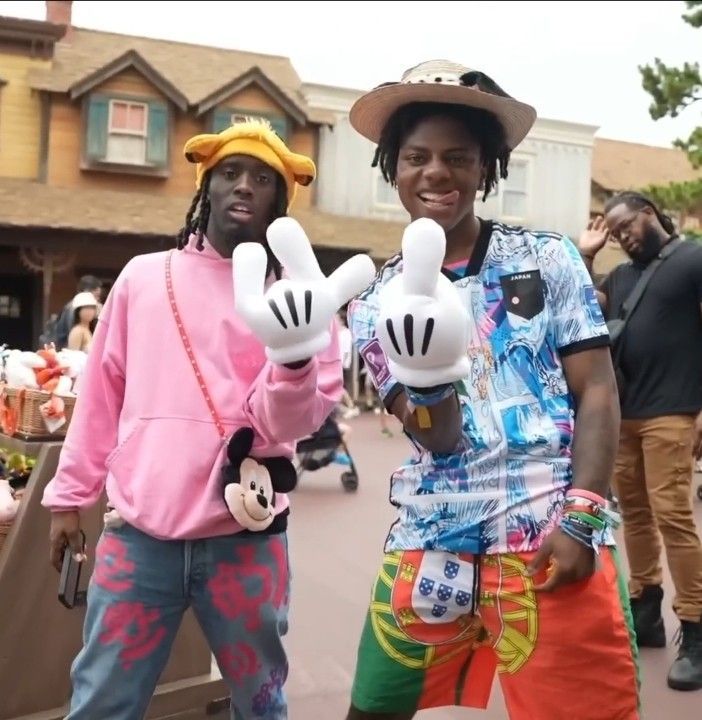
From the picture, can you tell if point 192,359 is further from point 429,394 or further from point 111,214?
point 111,214

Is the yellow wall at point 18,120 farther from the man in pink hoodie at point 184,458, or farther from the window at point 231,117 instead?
the man in pink hoodie at point 184,458

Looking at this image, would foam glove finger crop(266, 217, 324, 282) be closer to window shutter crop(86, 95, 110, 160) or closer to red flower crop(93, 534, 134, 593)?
red flower crop(93, 534, 134, 593)

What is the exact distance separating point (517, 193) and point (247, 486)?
19.4 meters

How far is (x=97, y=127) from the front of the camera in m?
16.0

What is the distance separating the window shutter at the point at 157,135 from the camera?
16.4 m

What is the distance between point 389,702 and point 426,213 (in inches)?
41.7

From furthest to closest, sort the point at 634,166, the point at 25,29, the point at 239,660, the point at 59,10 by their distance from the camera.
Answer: the point at 634,166 → the point at 59,10 → the point at 25,29 → the point at 239,660

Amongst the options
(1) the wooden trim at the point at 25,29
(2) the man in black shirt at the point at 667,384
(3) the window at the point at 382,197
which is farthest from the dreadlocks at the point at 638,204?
(3) the window at the point at 382,197

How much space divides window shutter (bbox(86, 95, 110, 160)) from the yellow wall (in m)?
0.95

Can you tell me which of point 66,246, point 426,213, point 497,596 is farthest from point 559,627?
point 66,246

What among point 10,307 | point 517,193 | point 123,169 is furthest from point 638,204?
point 517,193

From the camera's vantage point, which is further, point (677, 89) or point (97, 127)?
point (97, 127)

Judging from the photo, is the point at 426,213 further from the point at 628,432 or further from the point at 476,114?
the point at 628,432

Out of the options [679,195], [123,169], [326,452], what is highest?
[123,169]
